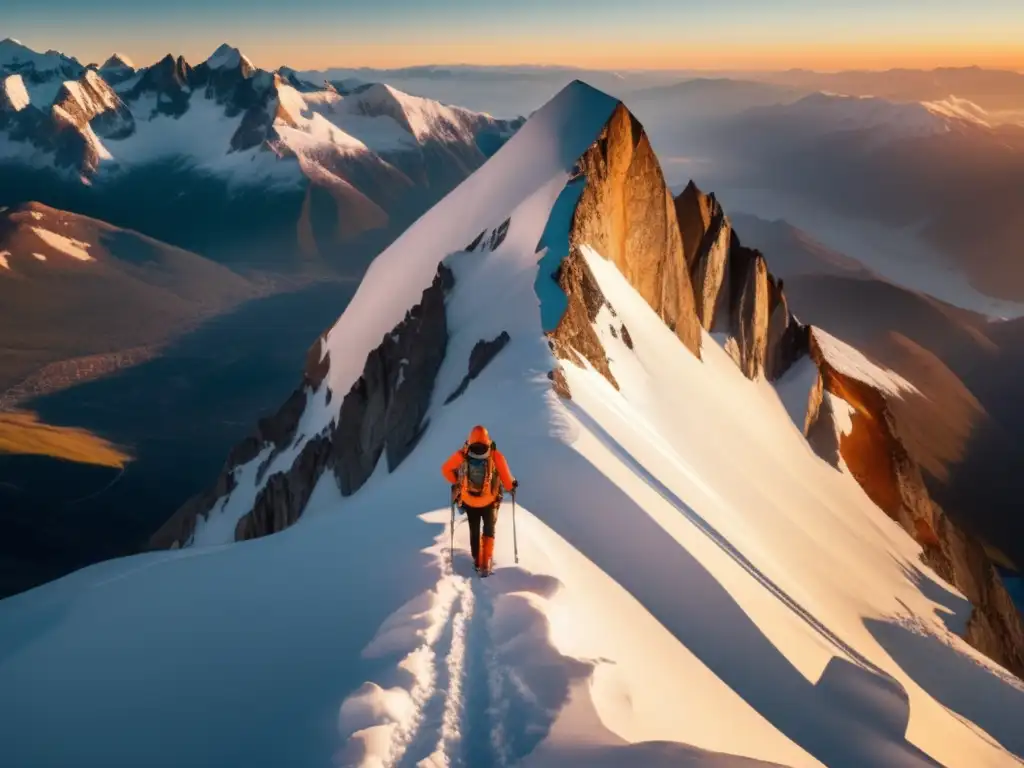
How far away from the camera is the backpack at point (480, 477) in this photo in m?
13.1

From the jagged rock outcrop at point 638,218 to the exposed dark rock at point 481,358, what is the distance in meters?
12.8

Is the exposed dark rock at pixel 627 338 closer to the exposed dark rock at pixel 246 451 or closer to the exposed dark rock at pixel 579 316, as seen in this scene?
the exposed dark rock at pixel 579 316

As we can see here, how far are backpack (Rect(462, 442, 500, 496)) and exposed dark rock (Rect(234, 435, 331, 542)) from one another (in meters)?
36.8

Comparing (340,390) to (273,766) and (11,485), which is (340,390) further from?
(11,485)

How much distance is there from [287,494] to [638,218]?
99.2 feet

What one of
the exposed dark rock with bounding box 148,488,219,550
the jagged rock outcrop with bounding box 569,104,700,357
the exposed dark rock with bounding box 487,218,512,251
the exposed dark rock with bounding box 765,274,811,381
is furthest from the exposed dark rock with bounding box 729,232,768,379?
the exposed dark rock with bounding box 148,488,219,550

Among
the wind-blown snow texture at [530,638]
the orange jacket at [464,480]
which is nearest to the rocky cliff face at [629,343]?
the wind-blown snow texture at [530,638]

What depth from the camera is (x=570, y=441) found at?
20625 millimetres

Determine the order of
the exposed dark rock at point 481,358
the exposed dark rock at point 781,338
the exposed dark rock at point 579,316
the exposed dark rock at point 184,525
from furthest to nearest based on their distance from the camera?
the exposed dark rock at point 184,525, the exposed dark rock at point 781,338, the exposed dark rock at point 481,358, the exposed dark rock at point 579,316

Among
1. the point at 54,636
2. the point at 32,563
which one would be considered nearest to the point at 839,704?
the point at 54,636

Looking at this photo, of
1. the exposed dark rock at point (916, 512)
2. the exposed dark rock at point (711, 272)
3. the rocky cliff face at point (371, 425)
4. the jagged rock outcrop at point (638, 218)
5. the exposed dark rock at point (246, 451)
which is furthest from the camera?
the exposed dark rock at point (246, 451)

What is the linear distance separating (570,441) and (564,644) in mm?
9980

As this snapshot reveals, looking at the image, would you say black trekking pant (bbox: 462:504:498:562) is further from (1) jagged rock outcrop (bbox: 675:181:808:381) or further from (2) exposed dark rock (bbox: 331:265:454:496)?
(1) jagged rock outcrop (bbox: 675:181:808:381)

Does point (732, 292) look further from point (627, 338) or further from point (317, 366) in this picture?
point (317, 366)
